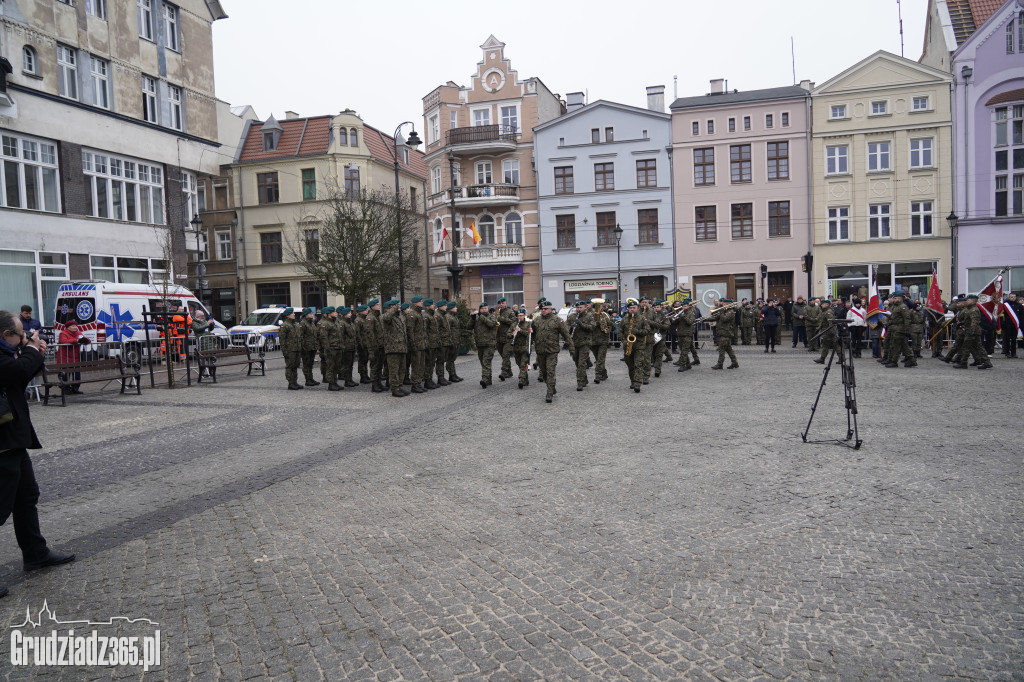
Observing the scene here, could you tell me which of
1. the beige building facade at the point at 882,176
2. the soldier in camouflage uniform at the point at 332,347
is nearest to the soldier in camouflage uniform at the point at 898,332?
the soldier in camouflage uniform at the point at 332,347

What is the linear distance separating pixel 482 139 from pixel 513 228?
585cm

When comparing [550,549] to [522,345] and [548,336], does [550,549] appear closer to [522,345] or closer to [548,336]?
[548,336]

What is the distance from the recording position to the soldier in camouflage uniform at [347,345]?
17.5 meters

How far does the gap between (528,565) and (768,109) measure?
41267 millimetres

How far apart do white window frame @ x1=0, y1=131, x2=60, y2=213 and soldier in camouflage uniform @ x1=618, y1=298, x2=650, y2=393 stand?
2337 cm

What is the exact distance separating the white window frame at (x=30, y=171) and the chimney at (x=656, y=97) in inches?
1306

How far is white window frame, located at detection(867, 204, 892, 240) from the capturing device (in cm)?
3969

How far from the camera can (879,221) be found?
1566 inches

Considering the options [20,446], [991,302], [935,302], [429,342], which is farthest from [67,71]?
[991,302]

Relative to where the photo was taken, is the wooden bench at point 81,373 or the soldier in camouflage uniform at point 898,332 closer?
the wooden bench at point 81,373

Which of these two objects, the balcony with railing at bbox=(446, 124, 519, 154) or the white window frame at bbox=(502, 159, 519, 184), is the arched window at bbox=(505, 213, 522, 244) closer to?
the white window frame at bbox=(502, 159, 519, 184)

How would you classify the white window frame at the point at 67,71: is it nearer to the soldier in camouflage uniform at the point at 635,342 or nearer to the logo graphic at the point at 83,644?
the soldier in camouflage uniform at the point at 635,342

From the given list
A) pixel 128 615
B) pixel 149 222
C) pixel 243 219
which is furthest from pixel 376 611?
pixel 243 219

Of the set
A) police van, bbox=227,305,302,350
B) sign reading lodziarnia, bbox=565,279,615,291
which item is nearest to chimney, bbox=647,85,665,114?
sign reading lodziarnia, bbox=565,279,615,291
